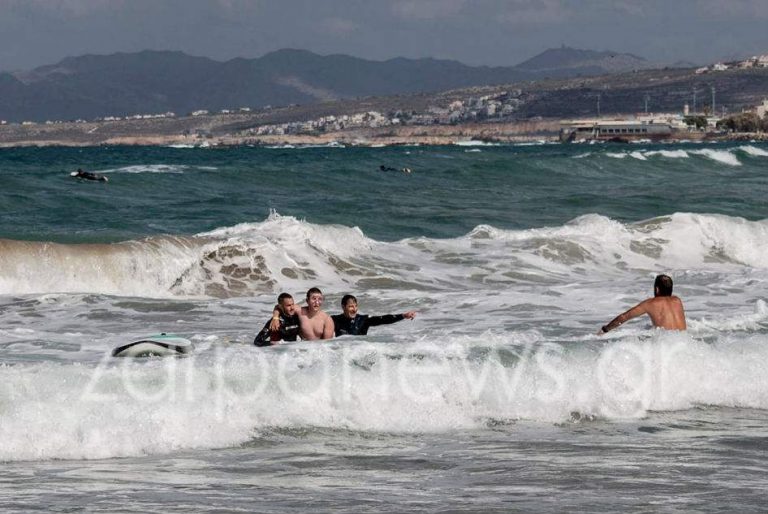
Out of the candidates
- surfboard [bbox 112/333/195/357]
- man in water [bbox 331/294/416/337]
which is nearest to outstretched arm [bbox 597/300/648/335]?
man in water [bbox 331/294/416/337]

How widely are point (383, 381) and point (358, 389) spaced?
1.02 feet

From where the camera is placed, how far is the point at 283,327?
13891 mm

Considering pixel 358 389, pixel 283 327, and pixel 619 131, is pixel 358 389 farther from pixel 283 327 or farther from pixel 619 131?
pixel 619 131

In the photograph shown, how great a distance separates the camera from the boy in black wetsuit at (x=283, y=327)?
13.7 metres

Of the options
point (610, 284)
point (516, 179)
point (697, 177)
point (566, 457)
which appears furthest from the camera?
point (697, 177)

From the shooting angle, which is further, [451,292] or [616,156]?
[616,156]

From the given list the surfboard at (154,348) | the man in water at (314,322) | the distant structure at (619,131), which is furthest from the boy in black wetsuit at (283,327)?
the distant structure at (619,131)

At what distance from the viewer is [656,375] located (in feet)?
41.1

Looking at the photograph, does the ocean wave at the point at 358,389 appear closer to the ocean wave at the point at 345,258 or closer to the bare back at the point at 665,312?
the bare back at the point at 665,312

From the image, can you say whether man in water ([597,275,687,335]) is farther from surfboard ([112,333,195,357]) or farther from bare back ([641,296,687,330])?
surfboard ([112,333,195,357])

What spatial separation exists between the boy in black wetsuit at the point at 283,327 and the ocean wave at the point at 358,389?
0.38m

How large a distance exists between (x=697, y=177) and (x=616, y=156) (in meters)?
11.7

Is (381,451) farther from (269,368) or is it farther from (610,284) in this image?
(610,284)

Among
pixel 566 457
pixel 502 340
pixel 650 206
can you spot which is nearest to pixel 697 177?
pixel 650 206
